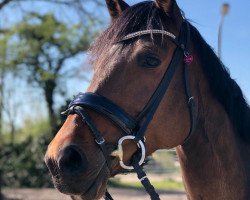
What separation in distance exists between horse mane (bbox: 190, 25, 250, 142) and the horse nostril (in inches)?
41.3

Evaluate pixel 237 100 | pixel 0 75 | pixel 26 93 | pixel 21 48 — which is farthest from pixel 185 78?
pixel 26 93

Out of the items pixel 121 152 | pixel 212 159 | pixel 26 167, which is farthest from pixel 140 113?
pixel 26 167

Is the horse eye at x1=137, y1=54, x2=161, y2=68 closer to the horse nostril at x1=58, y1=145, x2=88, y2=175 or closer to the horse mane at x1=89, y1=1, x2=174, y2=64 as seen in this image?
the horse mane at x1=89, y1=1, x2=174, y2=64

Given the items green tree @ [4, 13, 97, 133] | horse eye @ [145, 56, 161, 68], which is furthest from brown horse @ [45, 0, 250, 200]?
green tree @ [4, 13, 97, 133]

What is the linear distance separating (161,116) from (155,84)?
188 mm

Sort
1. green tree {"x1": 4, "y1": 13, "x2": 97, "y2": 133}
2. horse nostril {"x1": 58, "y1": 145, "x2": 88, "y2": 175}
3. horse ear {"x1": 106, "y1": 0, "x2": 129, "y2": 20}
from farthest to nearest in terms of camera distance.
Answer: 1. green tree {"x1": 4, "y1": 13, "x2": 97, "y2": 133}
2. horse ear {"x1": 106, "y1": 0, "x2": 129, "y2": 20}
3. horse nostril {"x1": 58, "y1": 145, "x2": 88, "y2": 175}

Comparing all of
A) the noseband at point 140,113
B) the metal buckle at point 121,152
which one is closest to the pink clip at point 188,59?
the noseband at point 140,113

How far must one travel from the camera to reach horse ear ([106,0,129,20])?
2820 millimetres

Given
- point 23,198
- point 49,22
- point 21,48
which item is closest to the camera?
point 23,198

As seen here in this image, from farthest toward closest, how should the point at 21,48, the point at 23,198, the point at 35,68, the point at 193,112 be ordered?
the point at 35,68, the point at 21,48, the point at 23,198, the point at 193,112

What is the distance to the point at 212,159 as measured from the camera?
2.54 m

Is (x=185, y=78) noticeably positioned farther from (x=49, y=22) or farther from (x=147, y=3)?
(x=49, y=22)

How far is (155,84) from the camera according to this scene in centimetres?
234

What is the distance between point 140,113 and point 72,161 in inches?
18.9
